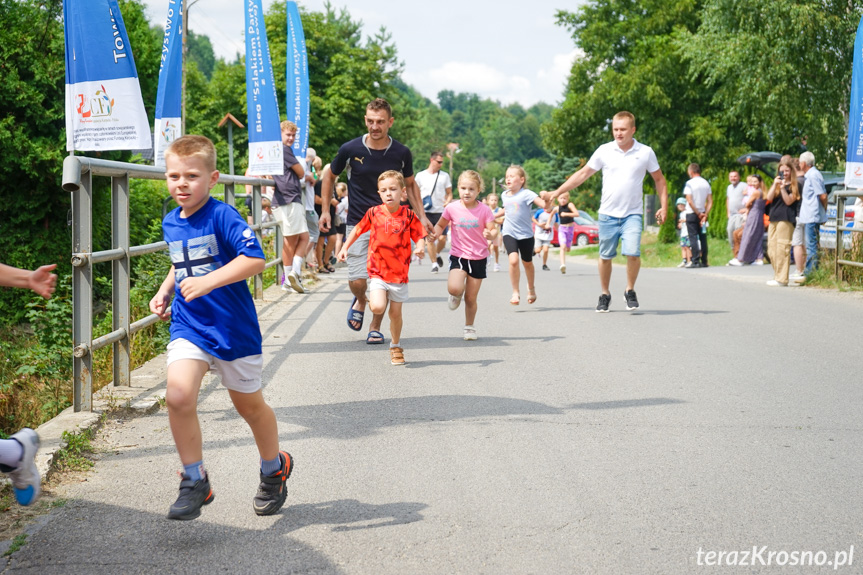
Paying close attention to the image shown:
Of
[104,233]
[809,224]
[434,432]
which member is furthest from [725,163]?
[434,432]

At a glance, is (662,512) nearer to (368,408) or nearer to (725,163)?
(368,408)

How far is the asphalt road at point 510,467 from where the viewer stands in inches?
144

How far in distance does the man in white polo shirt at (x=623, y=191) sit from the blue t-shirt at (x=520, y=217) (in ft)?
2.01

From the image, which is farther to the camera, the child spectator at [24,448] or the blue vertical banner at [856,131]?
the blue vertical banner at [856,131]

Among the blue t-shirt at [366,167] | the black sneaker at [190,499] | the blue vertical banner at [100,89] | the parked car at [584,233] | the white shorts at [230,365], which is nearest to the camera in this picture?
the black sneaker at [190,499]

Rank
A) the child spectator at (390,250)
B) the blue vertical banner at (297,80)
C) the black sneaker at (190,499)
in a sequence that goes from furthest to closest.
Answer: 1. the blue vertical banner at (297,80)
2. the child spectator at (390,250)
3. the black sneaker at (190,499)

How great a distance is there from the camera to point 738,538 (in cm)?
379

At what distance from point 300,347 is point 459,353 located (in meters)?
1.41

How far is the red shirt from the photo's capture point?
8.03m

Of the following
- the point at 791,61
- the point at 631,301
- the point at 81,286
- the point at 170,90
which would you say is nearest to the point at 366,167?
the point at 170,90

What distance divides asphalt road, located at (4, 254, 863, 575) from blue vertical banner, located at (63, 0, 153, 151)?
2.04m

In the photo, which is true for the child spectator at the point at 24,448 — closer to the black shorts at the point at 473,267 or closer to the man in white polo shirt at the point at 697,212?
the black shorts at the point at 473,267

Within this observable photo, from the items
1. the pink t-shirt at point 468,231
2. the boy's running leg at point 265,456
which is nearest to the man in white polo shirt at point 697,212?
the pink t-shirt at point 468,231

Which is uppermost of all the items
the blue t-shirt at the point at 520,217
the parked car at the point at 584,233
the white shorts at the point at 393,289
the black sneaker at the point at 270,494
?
the blue t-shirt at the point at 520,217
